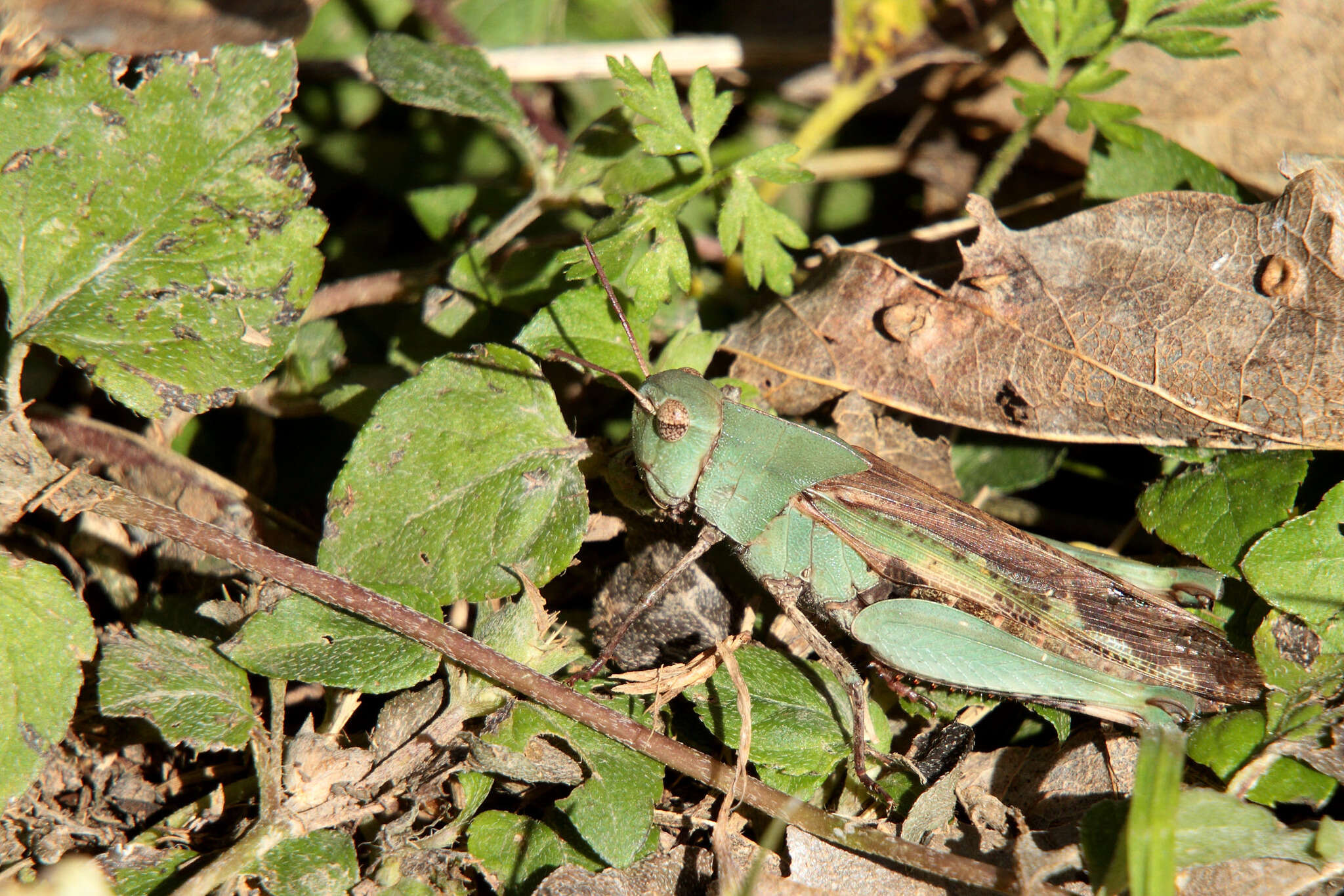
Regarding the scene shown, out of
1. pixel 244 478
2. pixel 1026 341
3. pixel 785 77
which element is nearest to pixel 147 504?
pixel 244 478

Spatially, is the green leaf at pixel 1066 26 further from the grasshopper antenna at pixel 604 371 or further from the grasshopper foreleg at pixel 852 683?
the grasshopper foreleg at pixel 852 683

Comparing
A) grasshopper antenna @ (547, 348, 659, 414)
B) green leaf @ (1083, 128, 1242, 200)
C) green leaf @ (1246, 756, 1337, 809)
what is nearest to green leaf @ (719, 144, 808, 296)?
grasshopper antenna @ (547, 348, 659, 414)

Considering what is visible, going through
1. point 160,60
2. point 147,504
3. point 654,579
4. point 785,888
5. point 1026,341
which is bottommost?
point 785,888

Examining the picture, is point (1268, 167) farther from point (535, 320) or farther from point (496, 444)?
point (496, 444)

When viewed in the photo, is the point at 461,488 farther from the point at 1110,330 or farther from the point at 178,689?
the point at 1110,330

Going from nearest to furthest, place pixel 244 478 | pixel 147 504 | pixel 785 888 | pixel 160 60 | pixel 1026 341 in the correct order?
pixel 785 888
pixel 147 504
pixel 160 60
pixel 1026 341
pixel 244 478

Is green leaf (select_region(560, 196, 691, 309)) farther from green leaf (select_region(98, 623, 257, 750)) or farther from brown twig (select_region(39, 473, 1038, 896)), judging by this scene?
green leaf (select_region(98, 623, 257, 750))
